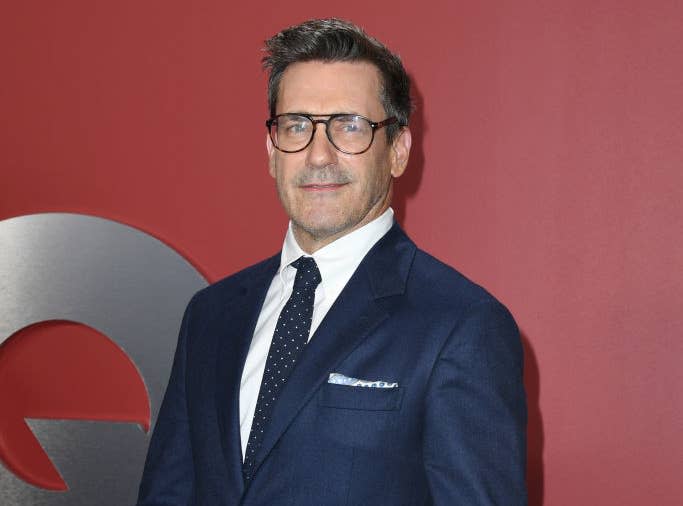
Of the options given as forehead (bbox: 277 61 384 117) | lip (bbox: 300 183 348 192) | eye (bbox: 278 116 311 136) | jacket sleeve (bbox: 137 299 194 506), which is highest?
forehead (bbox: 277 61 384 117)

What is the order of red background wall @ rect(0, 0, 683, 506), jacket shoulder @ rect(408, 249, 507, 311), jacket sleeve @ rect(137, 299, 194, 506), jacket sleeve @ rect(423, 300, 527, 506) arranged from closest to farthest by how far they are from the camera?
jacket sleeve @ rect(423, 300, 527, 506) < jacket shoulder @ rect(408, 249, 507, 311) < jacket sleeve @ rect(137, 299, 194, 506) < red background wall @ rect(0, 0, 683, 506)

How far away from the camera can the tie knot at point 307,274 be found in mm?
1520

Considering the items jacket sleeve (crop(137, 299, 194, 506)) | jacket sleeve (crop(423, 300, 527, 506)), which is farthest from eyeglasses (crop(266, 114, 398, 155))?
jacket sleeve (crop(137, 299, 194, 506))

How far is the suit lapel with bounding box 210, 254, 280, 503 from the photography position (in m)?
1.41

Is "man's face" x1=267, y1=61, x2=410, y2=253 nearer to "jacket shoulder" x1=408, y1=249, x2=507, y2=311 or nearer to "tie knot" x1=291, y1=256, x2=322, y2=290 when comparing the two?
"tie knot" x1=291, y1=256, x2=322, y2=290

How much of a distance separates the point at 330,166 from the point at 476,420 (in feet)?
1.66

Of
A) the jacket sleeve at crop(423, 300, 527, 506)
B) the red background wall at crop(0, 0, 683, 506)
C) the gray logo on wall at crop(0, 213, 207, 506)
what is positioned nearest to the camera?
the jacket sleeve at crop(423, 300, 527, 506)

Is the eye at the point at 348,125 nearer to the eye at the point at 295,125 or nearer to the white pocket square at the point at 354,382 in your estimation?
the eye at the point at 295,125

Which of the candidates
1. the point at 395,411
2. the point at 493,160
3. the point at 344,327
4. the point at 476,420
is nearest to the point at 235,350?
the point at 344,327

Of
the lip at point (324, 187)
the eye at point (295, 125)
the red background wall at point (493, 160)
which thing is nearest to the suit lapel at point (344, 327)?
the lip at point (324, 187)

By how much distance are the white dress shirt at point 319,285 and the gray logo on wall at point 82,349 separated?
0.63 metres

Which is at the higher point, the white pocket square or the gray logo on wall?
the white pocket square

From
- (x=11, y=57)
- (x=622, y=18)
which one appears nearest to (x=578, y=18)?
(x=622, y=18)

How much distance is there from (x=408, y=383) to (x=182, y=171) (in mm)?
1083
